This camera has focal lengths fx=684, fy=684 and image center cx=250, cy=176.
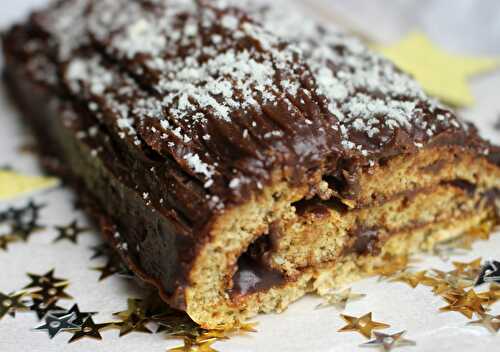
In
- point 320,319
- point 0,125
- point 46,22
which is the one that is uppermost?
point 46,22

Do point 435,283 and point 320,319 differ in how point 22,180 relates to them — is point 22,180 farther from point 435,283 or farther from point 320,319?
point 435,283

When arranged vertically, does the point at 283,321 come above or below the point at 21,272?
below

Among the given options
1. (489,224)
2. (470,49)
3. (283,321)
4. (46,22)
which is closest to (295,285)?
(283,321)

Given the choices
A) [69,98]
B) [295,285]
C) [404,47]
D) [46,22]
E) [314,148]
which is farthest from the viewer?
[404,47]

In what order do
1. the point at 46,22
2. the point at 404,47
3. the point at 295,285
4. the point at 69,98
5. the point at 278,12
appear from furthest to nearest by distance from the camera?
the point at 404,47 → the point at 46,22 → the point at 278,12 → the point at 69,98 → the point at 295,285

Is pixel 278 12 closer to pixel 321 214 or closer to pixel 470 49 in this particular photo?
pixel 321 214

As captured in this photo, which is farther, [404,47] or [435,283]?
[404,47]

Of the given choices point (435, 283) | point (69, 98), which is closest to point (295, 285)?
point (435, 283)
